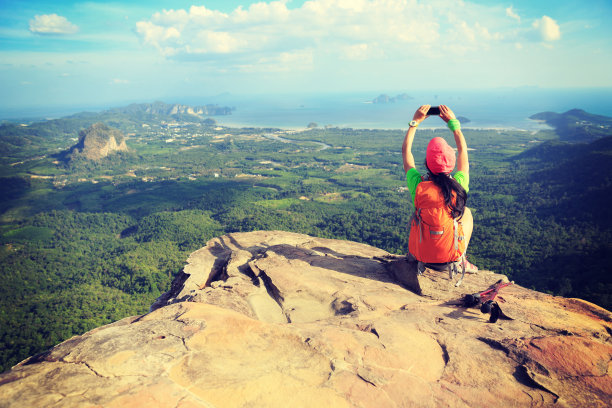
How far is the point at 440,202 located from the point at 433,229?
33.9 inches

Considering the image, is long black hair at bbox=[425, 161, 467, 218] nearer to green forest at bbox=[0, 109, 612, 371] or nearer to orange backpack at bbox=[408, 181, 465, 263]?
orange backpack at bbox=[408, 181, 465, 263]

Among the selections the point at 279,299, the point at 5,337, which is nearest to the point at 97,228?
the point at 5,337

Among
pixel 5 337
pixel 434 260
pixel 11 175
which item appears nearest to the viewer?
pixel 434 260

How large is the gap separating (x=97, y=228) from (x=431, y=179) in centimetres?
10324

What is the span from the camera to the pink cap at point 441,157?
23.6ft

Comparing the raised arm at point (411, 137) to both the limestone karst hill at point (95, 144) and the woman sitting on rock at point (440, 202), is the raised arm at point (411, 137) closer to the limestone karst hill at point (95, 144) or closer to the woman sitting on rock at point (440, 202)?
the woman sitting on rock at point (440, 202)

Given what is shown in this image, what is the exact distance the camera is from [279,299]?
10188mm

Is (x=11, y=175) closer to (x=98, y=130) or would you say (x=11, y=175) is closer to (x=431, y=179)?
(x=98, y=130)

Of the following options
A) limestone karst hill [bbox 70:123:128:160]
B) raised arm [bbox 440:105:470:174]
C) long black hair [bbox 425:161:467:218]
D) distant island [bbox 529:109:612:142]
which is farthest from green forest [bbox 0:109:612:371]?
long black hair [bbox 425:161:467:218]

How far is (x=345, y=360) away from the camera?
5883mm

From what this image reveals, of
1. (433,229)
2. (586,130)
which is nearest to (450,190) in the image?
(433,229)

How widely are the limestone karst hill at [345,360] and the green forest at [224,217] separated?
128ft

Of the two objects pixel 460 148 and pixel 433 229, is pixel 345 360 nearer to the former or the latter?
pixel 433 229

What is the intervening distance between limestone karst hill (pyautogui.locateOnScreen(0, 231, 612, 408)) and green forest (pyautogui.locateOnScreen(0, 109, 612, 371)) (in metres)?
39.1
